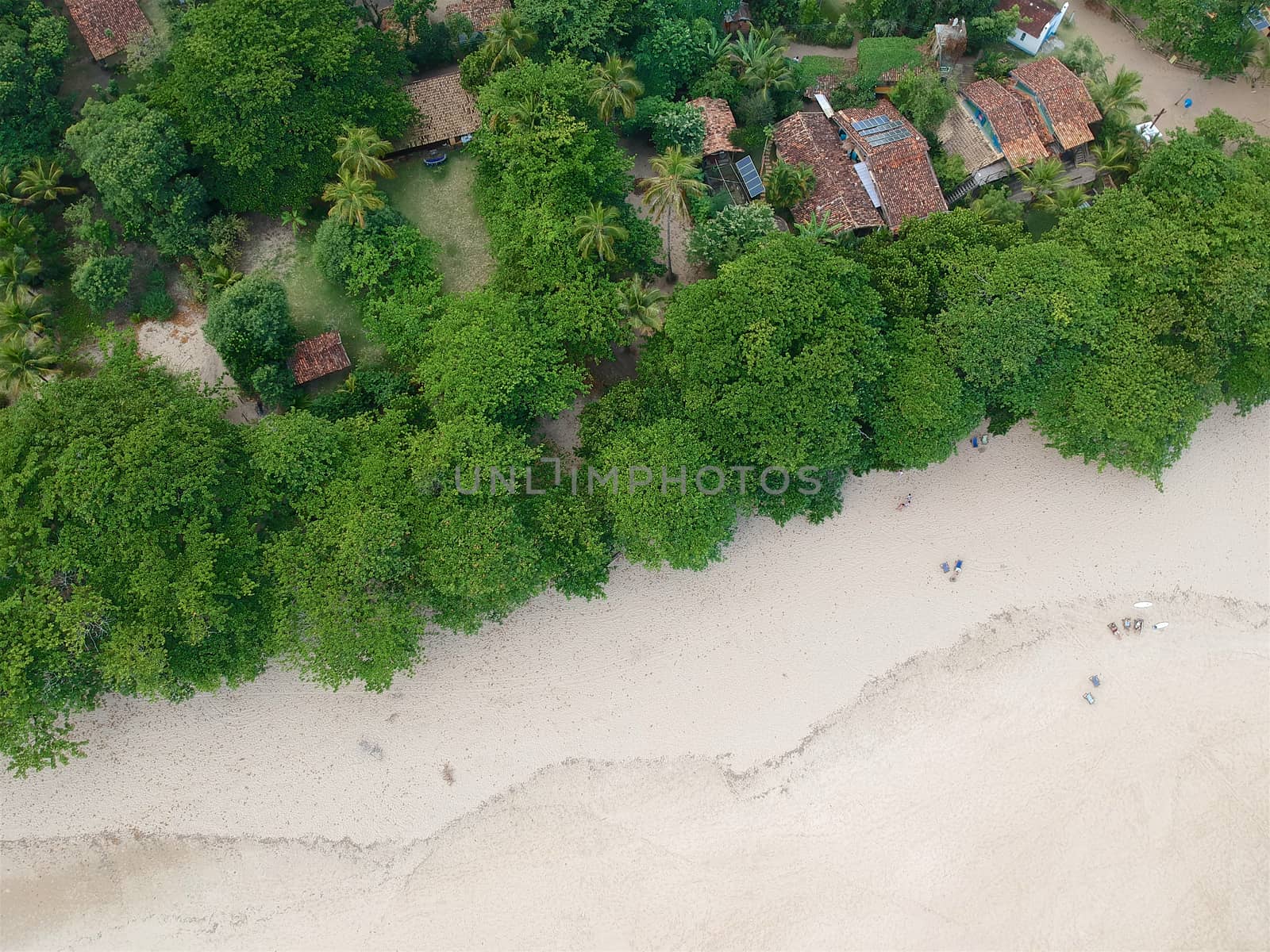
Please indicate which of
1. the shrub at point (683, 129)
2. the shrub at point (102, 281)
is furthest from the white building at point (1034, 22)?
the shrub at point (102, 281)

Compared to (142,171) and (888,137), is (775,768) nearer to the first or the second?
(888,137)

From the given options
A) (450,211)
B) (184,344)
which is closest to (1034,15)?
(450,211)

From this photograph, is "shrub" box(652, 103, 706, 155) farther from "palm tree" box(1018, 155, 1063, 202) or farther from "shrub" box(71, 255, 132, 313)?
"shrub" box(71, 255, 132, 313)

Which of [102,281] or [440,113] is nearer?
[102,281]

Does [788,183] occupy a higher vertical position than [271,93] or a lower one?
lower

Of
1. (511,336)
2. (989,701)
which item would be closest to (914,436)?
(989,701)

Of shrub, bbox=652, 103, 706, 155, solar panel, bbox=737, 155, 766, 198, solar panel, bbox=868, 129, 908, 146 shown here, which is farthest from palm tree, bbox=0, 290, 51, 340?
solar panel, bbox=868, 129, 908, 146

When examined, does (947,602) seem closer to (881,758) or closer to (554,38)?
(881,758)
